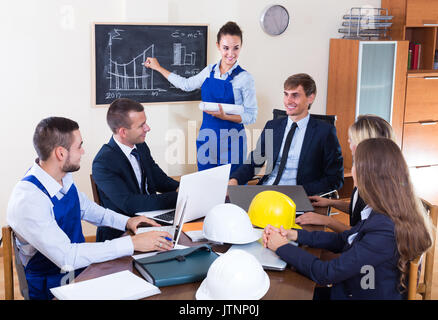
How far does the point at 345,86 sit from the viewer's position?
5.12m

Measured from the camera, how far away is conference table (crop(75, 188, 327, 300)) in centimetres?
184

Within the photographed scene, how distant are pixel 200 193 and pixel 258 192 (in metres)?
0.45

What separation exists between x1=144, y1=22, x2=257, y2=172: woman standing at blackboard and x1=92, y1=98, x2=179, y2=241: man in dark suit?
105 centimetres

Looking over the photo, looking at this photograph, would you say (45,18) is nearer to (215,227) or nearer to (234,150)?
(234,150)

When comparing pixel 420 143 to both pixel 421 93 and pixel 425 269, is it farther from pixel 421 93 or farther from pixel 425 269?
pixel 425 269

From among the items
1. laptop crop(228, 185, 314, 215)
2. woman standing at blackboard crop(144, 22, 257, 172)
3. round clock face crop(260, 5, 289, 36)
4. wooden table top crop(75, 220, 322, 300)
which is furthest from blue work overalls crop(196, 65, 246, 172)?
wooden table top crop(75, 220, 322, 300)

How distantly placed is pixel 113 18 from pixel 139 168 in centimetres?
161

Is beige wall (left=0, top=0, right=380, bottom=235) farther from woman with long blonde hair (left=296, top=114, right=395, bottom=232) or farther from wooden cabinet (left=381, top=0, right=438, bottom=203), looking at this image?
woman with long blonde hair (left=296, top=114, right=395, bottom=232)

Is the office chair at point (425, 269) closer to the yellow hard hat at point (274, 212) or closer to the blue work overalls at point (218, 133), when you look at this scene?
the yellow hard hat at point (274, 212)

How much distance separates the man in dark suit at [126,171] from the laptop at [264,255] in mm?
621

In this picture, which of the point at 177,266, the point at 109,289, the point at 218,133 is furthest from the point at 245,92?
the point at 109,289

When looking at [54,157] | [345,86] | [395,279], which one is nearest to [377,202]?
[395,279]

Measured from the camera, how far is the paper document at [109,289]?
1762 millimetres

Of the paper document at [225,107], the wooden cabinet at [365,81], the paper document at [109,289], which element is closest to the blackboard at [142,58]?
the paper document at [225,107]
